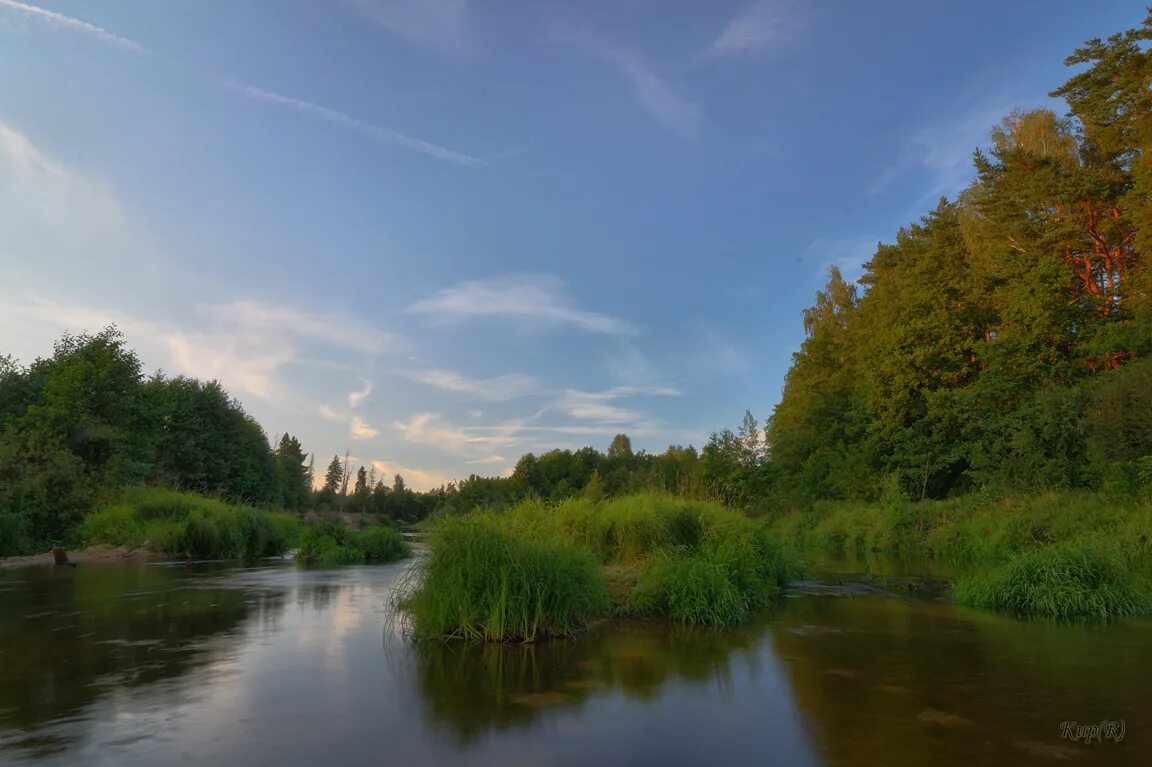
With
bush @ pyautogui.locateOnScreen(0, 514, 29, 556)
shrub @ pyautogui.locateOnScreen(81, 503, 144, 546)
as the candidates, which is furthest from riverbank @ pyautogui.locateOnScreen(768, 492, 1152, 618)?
bush @ pyautogui.locateOnScreen(0, 514, 29, 556)

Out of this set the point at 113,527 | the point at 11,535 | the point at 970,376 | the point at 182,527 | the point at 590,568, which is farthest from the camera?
the point at 970,376

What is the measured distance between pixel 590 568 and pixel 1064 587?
8671 millimetres

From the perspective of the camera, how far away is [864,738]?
5469 mm

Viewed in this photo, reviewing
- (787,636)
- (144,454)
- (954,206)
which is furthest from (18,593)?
(954,206)

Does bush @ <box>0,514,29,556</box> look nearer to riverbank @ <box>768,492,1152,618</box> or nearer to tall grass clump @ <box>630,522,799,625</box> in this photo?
tall grass clump @ <box>630,522,799,625</box>

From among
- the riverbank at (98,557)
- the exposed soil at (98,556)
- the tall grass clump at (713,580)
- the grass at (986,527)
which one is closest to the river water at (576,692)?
the tall grass clump at (713,580)

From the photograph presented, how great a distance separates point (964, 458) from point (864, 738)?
96.4 ft

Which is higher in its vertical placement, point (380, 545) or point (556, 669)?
point (380, 545)

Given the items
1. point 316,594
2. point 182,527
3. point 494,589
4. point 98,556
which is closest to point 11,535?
point 98,556

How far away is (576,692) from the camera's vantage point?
6914mm

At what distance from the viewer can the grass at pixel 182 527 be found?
24703 millimetres

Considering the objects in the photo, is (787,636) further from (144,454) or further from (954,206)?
(144,454)

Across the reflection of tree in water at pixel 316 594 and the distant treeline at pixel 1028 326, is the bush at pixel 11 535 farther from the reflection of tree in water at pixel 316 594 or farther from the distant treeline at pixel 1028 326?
the distant treeline at pixel 1028 326

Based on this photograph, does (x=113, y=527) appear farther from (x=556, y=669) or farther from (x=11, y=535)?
(x=556, y=669)
